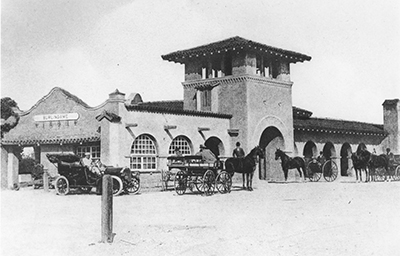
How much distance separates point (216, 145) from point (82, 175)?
9331mm

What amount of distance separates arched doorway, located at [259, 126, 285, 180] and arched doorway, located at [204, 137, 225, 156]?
3.50m

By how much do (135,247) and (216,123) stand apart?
16.2 m

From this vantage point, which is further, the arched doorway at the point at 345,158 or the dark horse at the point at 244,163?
the arched doorway at the point at 345,158

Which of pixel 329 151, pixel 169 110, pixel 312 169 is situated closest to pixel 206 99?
pixel 169 110

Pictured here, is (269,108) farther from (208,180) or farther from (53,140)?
(53,140)

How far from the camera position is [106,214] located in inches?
359

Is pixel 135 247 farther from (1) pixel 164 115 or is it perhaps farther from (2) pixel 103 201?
(1) pixel 164 115

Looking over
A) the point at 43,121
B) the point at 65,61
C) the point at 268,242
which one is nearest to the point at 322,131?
the point at 43,121

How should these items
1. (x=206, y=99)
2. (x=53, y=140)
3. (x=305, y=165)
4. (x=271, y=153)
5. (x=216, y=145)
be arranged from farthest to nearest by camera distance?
(x=271, y=153), (x=206, y=99), (x=216, y=145), (x=305, y=165), (x=53, y=140)

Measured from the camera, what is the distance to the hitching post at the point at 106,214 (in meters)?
9.07

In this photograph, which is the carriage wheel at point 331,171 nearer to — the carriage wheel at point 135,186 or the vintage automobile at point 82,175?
the carriage wheel at point 135,186

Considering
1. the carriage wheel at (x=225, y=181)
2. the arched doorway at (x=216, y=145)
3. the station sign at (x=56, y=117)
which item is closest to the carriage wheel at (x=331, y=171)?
the arched doorway at (x=216, y=145)

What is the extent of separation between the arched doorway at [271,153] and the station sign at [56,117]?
1073cm

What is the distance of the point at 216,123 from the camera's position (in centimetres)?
2470
